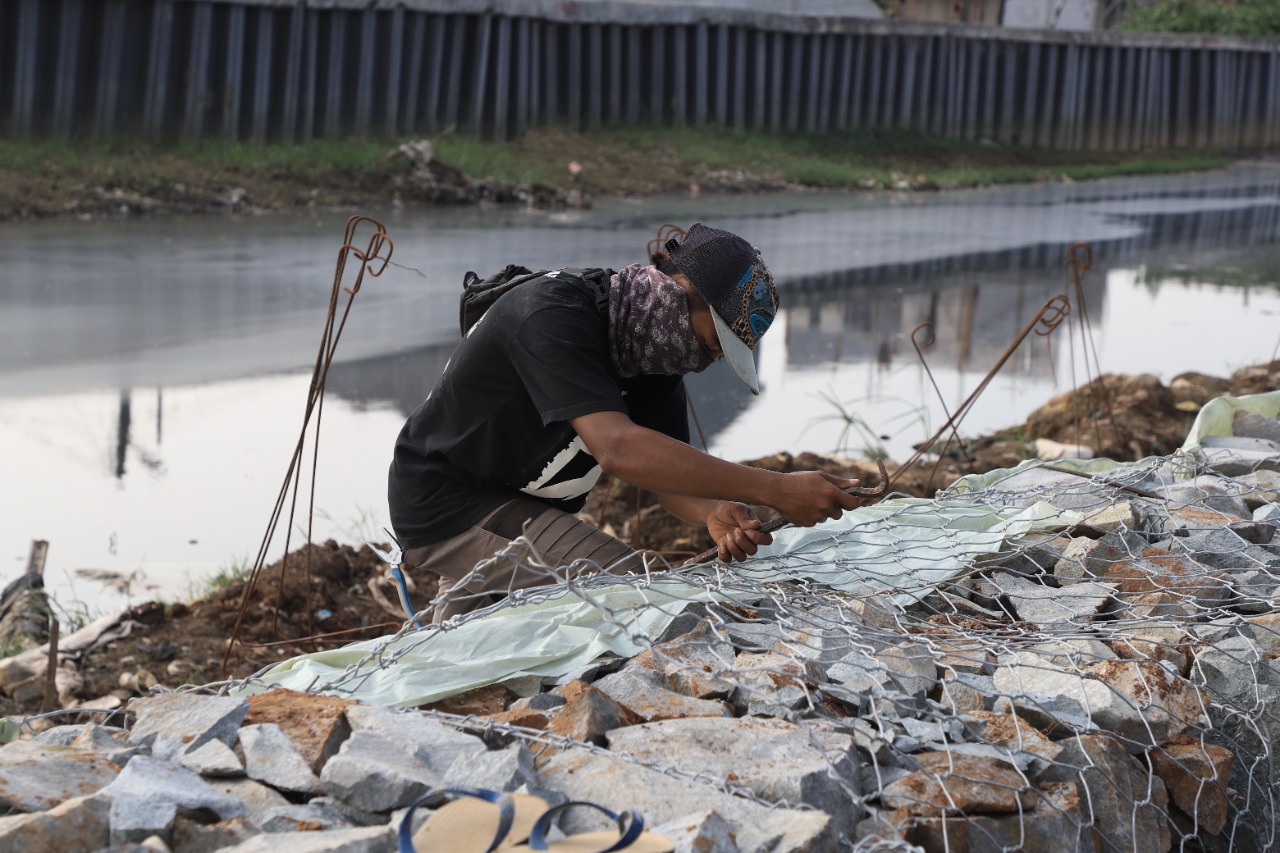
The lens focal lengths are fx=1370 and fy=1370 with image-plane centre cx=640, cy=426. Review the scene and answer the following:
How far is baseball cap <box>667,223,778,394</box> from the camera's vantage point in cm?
329

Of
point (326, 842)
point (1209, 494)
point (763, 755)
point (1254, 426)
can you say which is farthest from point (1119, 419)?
point (326, 842)

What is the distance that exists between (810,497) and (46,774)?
66.4 inches

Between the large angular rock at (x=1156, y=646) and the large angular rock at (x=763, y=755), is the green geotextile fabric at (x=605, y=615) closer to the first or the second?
the large angular rock at (x=763, y=755)

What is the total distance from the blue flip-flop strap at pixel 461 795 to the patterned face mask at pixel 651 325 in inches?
55.3

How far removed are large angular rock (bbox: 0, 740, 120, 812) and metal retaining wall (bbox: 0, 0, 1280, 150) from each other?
35.8 feet

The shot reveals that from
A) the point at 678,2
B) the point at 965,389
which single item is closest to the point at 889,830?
the point at 965,389

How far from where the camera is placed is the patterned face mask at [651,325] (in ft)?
11.0

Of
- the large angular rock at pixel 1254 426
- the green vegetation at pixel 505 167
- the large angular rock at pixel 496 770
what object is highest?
the green vegetation at pixel 505 167

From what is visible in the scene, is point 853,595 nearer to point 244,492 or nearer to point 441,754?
point 441,754

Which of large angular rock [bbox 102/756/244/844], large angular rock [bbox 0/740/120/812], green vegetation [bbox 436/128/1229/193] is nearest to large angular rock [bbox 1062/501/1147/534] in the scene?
large angular rock [bbox 102/756/244/844]

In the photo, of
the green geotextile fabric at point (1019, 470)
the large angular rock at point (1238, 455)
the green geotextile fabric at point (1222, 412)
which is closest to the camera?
the green geotextile fabric at point (1019, 470)

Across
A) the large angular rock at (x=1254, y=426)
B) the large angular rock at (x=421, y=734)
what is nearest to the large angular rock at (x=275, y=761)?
the large angular rock at (x=421, y=734)

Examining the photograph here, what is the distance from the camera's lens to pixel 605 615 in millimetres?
2945

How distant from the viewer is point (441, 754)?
7.73 ft
